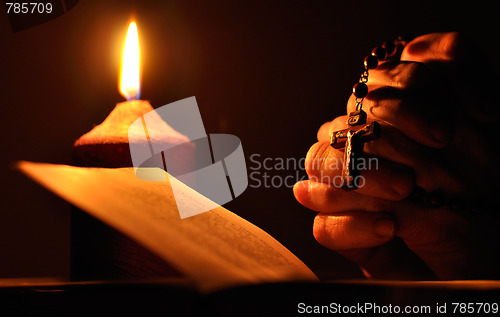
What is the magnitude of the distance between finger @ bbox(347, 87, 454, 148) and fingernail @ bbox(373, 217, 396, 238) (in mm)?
120

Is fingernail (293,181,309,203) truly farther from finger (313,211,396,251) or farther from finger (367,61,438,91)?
finger (367,61,438,91)

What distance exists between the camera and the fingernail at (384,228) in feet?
1.63

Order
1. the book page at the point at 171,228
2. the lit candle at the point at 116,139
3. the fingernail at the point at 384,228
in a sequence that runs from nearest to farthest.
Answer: the book page at the point at 171,228
the lit candle at the point at 116,139
the fingernail at the point at 384,228

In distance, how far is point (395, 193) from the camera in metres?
0.47

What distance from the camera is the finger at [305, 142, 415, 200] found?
468 mm

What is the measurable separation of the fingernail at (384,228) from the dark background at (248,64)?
408mm

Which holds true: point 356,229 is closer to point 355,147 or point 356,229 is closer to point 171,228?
point 355,147

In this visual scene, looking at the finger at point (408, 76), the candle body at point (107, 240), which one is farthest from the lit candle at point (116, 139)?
the finger at point (408, 76)

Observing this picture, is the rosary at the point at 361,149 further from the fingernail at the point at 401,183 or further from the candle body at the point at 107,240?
the candle body at the point at 107,240

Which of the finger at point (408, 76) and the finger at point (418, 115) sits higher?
the finger at point (408, 76)

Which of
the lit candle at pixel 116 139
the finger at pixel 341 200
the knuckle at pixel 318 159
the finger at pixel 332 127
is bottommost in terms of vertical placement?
the finger at pixel 341 200

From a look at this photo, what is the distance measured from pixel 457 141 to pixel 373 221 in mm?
186

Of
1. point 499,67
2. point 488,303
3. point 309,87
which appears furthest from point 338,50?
point 488,303

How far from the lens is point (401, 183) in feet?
1.53
